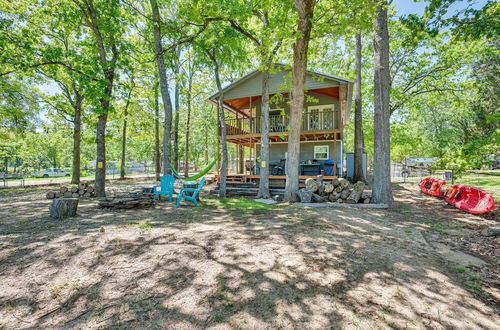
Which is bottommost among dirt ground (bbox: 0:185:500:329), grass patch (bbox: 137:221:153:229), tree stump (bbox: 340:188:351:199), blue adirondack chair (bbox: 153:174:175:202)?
dirt ground (bbox: 0:185:500:329)

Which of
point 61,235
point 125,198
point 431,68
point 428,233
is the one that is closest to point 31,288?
point 61,235

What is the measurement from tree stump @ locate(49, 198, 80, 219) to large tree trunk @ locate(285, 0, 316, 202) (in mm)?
6742

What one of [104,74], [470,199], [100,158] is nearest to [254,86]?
[104,74]

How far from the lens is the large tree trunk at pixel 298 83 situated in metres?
7.15

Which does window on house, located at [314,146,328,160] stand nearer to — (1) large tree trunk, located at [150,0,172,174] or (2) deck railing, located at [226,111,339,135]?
(2) deck railing, located at [226,111,339,135]

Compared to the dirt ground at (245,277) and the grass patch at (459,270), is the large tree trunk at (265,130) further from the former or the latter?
the grass patch at (459,270)

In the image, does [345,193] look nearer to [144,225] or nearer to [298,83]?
[298,83]

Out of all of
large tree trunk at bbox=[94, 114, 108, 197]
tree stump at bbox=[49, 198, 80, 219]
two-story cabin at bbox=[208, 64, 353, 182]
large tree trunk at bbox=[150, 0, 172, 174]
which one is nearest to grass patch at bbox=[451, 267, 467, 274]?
tree stump at bbox=[49, 198, 80, 219]

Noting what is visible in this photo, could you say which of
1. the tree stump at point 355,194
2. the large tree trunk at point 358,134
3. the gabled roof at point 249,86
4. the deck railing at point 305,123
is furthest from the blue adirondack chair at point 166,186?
the large tree trunk at point 358,134

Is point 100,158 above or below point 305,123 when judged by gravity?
below

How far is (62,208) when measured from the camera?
18.6 ft

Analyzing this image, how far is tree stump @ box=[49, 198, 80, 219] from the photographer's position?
562cm

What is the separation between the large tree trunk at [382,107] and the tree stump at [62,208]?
9.43 metres

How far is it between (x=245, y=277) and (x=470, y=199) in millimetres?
8592
